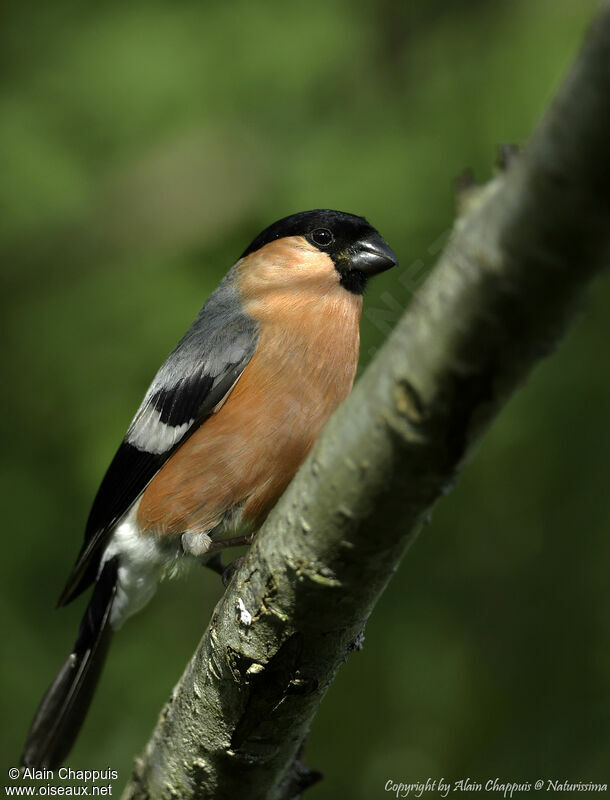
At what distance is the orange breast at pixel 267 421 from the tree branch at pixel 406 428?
3.25 ft

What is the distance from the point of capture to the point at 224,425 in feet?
11.7

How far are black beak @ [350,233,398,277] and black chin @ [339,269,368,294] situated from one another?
3 centimetres

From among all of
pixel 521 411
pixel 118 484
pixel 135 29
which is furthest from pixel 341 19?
pixel 118 484

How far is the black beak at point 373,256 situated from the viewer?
389 centimetres

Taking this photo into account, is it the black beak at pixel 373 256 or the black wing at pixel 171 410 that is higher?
the black beak at pixel 373 256

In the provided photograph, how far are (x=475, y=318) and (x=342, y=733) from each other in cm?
325

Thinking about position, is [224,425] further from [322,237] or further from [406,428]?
[406,428]

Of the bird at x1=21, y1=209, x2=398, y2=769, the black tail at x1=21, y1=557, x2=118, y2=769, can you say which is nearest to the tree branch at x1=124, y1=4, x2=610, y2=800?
the bird at x1=21, y1=209, x2=398, y2=769

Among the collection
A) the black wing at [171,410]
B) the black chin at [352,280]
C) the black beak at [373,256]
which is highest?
the black beak at [373,256]

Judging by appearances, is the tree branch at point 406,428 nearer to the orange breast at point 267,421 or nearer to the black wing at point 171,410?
the orange breast at point 267,421

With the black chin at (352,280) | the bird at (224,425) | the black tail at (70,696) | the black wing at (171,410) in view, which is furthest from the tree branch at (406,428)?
the black chin at (352,280)

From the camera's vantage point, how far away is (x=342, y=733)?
163 inches

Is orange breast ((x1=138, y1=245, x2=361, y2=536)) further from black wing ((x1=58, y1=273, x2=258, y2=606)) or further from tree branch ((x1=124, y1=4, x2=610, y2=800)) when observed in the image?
tree branch ((x1=124, y1=4, x2=610, y2=800))

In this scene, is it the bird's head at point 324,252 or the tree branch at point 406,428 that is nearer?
the tree branch at point 406,428
